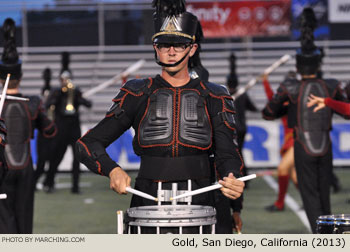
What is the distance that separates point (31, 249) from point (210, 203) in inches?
66.3

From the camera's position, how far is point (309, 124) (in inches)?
378

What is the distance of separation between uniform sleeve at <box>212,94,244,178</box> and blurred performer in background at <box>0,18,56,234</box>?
3.30 metres

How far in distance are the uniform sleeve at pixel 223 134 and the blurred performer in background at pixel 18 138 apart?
330 cm

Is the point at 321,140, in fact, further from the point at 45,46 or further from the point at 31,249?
the point at 45,46

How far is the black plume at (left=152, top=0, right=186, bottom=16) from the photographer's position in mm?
5578

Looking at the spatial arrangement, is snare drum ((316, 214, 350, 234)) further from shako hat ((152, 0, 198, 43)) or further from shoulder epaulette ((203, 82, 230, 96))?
shako hat ((152, 0, 198, 43))

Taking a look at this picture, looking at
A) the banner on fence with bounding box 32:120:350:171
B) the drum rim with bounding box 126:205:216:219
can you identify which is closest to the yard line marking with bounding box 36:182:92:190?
the banner on fence with bounding box 32:120:350:171

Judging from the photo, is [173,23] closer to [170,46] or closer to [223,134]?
[170,46]

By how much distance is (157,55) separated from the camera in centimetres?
556

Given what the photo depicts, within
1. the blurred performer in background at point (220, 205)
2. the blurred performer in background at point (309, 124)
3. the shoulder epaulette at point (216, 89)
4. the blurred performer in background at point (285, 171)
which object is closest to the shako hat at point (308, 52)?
the blurred performer in background at point (309, 124)

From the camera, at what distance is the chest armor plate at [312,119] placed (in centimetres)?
955

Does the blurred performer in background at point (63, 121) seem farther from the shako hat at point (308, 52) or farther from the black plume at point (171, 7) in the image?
the black plume at point (171, 7)

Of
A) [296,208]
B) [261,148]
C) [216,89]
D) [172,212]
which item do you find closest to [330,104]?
[216,89]

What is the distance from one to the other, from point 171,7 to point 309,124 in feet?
14.2
